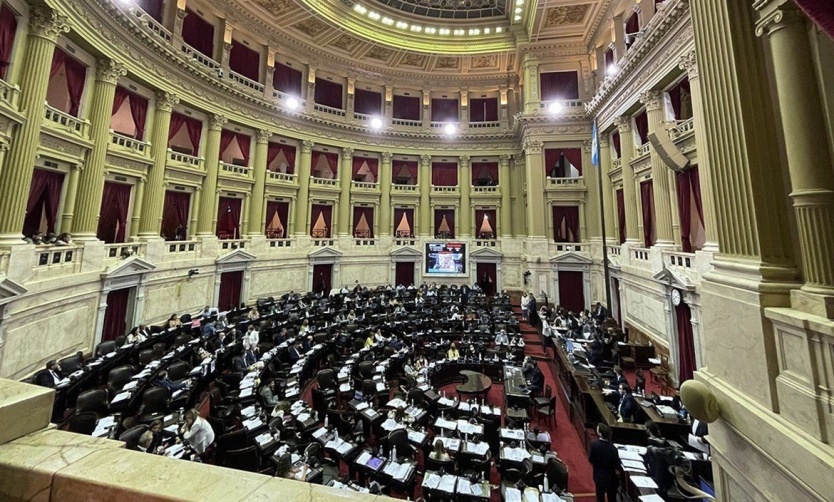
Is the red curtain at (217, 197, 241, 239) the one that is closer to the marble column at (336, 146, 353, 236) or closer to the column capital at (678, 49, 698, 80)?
the marble column at (336, 146, 353, 236)

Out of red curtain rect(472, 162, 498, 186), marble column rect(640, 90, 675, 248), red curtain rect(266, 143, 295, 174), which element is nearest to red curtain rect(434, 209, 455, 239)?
red curtain rect(472, 162, 498, 186)

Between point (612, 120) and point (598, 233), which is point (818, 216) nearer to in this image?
point (612, 120)

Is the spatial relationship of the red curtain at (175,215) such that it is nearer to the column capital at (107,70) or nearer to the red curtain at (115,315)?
the red curtain at (115,315)

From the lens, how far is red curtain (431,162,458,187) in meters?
21.1

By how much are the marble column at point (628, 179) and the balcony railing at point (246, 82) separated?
16306 millimetres

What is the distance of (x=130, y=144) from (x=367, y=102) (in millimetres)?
12646

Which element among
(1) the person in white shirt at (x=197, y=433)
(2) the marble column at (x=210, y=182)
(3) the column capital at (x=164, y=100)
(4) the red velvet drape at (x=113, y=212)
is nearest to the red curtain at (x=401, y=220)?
(2) the marble column at (x=210, y=182)

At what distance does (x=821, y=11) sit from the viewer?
202 centimetres

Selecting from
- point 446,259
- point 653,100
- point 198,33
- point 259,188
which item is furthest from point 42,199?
point 653,100

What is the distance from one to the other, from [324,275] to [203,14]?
12.8m

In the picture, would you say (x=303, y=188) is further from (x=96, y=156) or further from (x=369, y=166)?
(x=96, y=156)

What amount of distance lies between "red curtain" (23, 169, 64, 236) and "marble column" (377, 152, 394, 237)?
44.0 feet

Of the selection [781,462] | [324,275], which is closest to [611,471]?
[781,462]

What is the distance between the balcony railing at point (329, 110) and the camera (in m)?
Answer: 18.4
